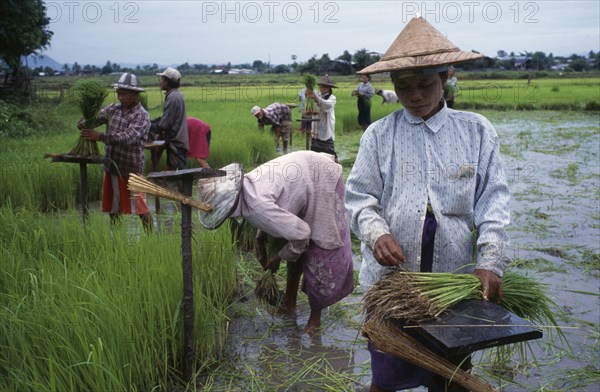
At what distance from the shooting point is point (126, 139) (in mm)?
4512

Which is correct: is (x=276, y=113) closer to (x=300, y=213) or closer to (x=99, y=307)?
(x=300, y=213)

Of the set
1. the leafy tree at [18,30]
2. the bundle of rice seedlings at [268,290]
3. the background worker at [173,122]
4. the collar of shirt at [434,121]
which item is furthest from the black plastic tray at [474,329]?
the leafy tree at [18,30]

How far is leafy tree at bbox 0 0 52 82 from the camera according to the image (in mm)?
16406

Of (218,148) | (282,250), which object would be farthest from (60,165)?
(282,250)

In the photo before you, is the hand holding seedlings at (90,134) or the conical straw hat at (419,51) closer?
the conical straw hat at (419,51)

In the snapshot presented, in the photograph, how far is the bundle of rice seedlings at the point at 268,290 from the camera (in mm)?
3443

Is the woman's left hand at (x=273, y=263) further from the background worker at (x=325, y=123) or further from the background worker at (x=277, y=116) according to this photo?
the background worker at (x=277, y=116)

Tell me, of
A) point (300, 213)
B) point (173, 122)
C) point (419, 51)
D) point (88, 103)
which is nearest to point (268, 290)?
point (300, 213)

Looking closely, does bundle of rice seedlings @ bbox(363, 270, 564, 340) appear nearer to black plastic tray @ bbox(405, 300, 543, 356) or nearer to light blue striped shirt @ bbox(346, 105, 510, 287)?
black plastic tray @ bbox(405, 300, 543, 356)

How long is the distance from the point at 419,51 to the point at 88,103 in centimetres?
333

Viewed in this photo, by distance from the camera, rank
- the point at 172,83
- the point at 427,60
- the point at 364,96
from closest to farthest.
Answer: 1. the point at 427,60
2. the point at 172,83
3. the point at 364,96

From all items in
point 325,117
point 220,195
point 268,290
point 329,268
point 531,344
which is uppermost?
point 325,117

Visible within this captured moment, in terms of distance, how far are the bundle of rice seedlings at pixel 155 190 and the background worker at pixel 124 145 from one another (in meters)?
2.17

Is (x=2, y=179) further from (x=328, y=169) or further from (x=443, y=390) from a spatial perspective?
(x=443, y=390)
